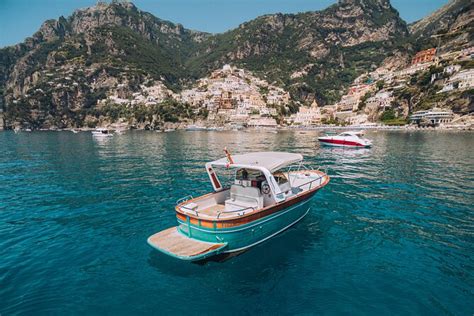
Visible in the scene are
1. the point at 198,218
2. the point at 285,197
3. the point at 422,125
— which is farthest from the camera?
the point at 422,125

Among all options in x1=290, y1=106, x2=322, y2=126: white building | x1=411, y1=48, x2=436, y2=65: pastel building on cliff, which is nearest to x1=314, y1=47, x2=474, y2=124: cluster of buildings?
x1=411, y1=48, x2=436, y2=65: pastel building on cliff

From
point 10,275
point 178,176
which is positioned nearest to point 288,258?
point 10,275

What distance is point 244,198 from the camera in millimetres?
11984

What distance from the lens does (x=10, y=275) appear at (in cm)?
985

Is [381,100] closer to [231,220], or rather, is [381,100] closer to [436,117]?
[436,117]

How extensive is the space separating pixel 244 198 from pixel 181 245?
3600mm

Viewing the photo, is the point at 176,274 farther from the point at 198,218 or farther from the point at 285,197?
the point at 285,197

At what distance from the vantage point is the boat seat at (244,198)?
11594 millimetres

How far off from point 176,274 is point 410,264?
376 inches

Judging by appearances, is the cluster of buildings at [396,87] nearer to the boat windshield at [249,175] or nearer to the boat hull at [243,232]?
the boat hull at [243,232]

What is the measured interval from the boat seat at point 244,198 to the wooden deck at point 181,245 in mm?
2296

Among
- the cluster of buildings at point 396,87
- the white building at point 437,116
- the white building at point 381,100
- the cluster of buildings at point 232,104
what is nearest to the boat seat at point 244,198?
the white building at point 437,116

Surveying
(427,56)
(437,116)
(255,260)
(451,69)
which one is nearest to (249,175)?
(255,260)

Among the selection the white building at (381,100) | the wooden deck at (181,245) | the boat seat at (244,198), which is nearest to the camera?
the wooden deck at (181,245)
